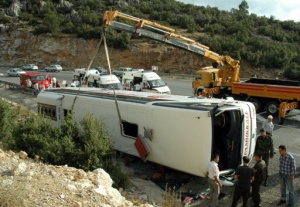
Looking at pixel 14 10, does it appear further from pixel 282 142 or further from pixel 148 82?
pixel 282 142

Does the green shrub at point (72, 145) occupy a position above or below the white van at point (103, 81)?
below

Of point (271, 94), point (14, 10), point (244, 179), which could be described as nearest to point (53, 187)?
point (244, 179)

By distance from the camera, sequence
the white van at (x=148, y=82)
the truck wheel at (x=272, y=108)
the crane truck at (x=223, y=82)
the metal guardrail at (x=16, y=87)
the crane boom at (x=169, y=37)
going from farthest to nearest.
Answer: the metal guardrail at (x=16, y=87) → the white van at (x=148, y=82) → the truck wheel at (x=272, y=108) → the crane truck at (x=223, y=82) → the crane boom at (x=169, y=37)

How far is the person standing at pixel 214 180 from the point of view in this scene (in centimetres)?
827

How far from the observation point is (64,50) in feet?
183

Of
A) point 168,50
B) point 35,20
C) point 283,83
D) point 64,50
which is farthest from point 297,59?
point 35,20

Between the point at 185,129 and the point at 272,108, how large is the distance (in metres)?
10.7

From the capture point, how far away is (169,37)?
18656mm

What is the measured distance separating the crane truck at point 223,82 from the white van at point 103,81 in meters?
4.65

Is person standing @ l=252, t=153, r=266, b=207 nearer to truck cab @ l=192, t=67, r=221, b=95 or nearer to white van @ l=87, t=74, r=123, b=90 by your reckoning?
truck cab @ l=192, t=67, r=221, b=95

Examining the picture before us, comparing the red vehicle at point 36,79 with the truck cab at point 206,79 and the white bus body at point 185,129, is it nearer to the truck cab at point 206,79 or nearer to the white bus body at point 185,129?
the truck cab at point 206,79

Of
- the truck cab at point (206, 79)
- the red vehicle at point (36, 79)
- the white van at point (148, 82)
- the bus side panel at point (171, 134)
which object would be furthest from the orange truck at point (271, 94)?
the red vehicle at point (36, 79)

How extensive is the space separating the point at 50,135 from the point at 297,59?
122 feet

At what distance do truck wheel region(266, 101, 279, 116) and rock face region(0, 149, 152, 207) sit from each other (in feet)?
41.7
